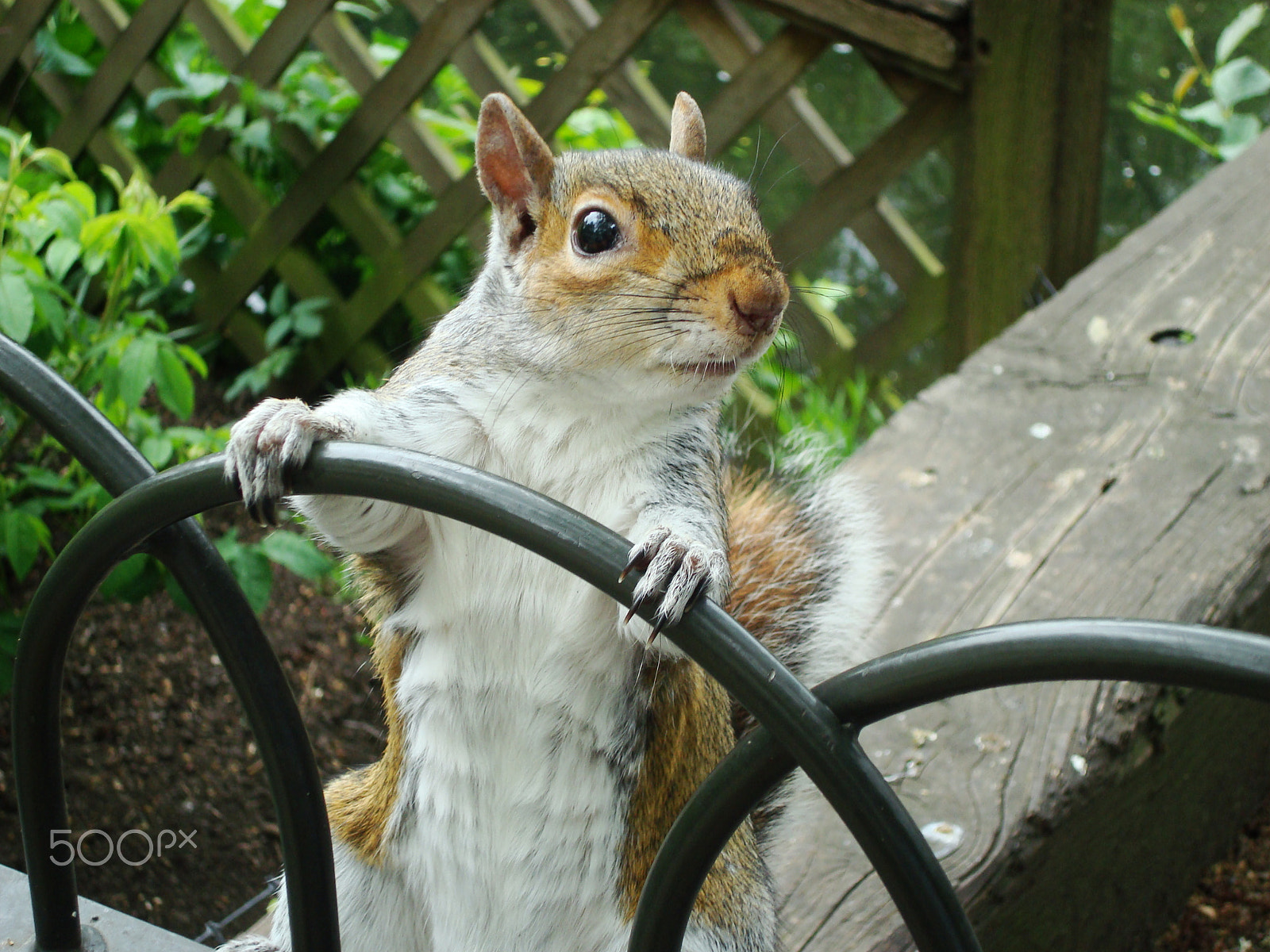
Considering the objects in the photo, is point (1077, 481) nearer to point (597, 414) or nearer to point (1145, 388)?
point (1145, 388)

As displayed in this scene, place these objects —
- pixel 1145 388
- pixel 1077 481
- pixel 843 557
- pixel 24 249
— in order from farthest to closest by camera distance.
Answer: pixel 1145 388 < pixel 1077 481 < pixel 24 249 < pixel 843 557

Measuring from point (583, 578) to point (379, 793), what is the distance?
0.49 m

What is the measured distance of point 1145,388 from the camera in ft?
5.08

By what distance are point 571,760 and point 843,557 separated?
1.45ft

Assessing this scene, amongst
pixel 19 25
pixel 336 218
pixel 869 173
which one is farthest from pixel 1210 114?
pixel 19 25

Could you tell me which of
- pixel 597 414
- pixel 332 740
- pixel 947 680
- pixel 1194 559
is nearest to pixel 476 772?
pixel 597 414

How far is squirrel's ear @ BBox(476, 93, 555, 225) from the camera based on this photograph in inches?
38.0

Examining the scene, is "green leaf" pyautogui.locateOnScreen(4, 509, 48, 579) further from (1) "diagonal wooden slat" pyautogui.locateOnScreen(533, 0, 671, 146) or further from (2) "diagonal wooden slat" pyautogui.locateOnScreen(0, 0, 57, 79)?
(2) "diagonal wooden slat" pyautogui.locateOnScreen(0, 0, 57, 79)

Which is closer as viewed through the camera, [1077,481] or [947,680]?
[947,680]

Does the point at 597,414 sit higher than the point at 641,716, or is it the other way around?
the point at 597,414

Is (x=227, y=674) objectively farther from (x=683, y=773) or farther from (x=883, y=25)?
(x=883, y=25)

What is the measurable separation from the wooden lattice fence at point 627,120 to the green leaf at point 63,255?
0.85m

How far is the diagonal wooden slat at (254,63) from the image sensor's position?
224cm

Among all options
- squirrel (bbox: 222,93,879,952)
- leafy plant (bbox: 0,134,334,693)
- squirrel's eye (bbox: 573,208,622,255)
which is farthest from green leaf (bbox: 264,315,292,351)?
squirrel's eye (bbox: 573,208,622,255)
